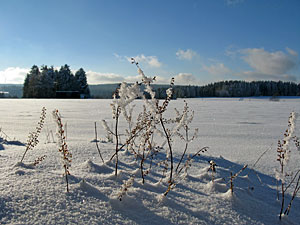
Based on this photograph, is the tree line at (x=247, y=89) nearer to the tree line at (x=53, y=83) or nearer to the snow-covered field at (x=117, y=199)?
the tree line at (x=53, y=83)

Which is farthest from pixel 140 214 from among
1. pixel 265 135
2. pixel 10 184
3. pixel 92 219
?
pixel 265 135

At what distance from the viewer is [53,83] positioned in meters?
42.3

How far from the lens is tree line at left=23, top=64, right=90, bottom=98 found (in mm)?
40812

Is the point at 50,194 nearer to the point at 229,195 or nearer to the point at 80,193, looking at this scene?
the point at 80,193

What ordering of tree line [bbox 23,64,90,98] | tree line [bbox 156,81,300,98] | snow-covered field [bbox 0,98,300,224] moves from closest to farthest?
1. snow-covered field [bbox 0,98,300,224]
2. tree line [bbox 23,64,90,98]
3. tree line [bbox 156,81,300,98]

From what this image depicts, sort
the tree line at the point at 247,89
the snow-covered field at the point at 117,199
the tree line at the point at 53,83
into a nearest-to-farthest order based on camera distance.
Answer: the snow-covered field at the point at 117,199, the tree line at the point at 53,83, the tree line at the point at 247,89

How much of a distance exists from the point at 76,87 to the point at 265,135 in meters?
45.3

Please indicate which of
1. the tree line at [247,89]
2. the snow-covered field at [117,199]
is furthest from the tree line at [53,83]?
the snow-covered field at [117,199]

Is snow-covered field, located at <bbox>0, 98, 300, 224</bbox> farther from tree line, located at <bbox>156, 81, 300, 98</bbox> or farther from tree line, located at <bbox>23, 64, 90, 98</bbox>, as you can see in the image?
tree line, located at <bbox>156, 81, 300, 98</bbox>

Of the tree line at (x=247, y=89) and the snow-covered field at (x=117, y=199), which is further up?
the tree line at (x=247, y=89)

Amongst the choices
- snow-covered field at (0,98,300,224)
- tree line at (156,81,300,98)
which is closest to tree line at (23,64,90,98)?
tree line at (156,81,300,98)

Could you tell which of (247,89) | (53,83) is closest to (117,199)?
(53,83)

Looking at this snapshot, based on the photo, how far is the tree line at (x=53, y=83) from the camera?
134 feet

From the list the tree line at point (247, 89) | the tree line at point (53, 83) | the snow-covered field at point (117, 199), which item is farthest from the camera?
the tree line at point (247, 89)
